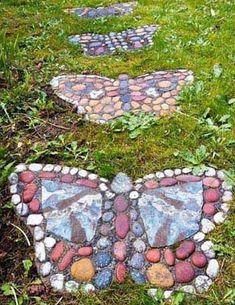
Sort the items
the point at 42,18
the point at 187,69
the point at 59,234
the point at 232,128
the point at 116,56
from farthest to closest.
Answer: the point at 42,18 → the point at 116,56 → the point at 187,69 → the point at 232,128 → the point at 59,234

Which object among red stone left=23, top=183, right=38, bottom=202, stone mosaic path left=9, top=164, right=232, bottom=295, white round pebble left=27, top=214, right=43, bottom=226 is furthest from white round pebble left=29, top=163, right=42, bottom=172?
white round pebble left=27, top=214, right=43, bottom=226

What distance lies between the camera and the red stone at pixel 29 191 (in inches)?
135

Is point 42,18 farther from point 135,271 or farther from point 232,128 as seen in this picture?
point 135,271

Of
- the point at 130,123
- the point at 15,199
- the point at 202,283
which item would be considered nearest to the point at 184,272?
the point at 202,283

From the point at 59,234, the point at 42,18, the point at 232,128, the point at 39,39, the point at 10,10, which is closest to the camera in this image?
the point at 59,234

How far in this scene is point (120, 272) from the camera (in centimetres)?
295

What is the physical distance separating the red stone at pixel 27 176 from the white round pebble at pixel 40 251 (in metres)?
0.60

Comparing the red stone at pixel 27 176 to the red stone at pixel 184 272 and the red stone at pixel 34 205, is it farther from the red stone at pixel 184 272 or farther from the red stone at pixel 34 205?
the red stone at pixel 184 272

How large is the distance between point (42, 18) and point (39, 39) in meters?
0.93

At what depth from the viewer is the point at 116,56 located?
5.46 metres

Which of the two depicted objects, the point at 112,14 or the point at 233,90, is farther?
the point at 112,14

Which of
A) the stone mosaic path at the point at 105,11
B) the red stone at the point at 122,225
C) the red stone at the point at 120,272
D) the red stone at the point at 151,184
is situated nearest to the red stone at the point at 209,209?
the red stone at the point at 151,184

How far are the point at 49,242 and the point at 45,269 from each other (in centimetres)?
20

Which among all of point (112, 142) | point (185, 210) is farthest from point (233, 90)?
point (185, 210)
